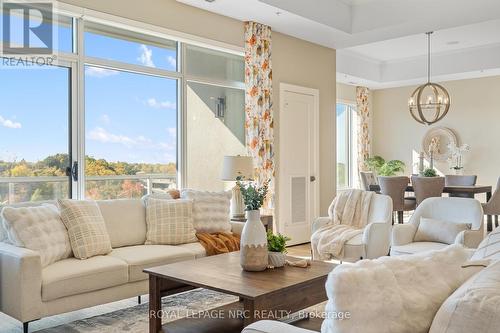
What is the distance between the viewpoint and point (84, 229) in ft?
12.0

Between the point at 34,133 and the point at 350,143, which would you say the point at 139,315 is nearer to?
the point at 34,133

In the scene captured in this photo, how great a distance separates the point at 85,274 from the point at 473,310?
2823 millimetres

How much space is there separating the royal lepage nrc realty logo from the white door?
3125 mm

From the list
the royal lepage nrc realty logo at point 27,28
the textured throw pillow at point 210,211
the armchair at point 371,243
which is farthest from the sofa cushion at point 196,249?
the royal lepage nrc realty logo at point 27,28

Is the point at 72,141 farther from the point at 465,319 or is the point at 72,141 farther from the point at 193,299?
the point at 465,319

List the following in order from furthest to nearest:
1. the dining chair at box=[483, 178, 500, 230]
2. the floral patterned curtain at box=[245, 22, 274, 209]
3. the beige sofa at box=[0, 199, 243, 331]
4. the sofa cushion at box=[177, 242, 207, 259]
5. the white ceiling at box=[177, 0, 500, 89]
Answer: the dining chair at box=[483, 178, 500, 230], the floral patterned curtain at box=[245, 22, 274, 209], the white ceiling at box=[177, 0, 500, 89], the sofa cushion at box=[177, 242, 207, 259], the beige sofa at box=[0, 199, 243, 331]

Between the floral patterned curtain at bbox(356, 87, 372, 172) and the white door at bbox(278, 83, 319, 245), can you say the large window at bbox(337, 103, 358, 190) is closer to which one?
the floral patterned curtain at bbox(356, 87, 372, 172)

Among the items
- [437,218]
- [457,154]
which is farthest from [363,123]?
[437,218]

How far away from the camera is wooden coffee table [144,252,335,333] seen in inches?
98.0

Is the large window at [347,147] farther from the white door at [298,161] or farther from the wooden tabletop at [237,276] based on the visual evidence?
the wooden tabletop at [237,276]

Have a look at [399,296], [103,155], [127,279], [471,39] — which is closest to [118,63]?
[103,155]

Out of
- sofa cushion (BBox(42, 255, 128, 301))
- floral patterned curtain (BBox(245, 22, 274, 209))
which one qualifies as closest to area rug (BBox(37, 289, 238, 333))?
sofa cushion (BBox(42, 255, 128, 301))

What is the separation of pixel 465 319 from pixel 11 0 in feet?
14.3

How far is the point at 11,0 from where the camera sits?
4.09 metres
